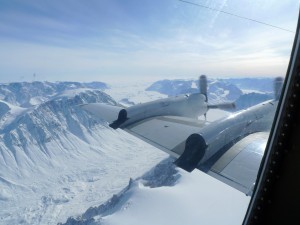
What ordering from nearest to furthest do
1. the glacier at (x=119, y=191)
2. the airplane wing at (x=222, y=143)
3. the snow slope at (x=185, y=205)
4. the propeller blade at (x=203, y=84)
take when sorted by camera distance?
the airplane wing at (x=222, y=143)
the propeller blade at (x=203, y=84)
the snow slope at (x=185, y=205)
the glacier at (x=119, y=191)

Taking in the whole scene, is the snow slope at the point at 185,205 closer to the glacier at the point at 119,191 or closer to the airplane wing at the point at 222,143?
the glacier at the point at 119,191

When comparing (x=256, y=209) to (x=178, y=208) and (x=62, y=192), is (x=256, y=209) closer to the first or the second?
(x=178, y=208)

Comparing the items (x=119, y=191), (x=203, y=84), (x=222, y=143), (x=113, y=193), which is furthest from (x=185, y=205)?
(x=113, y=193)

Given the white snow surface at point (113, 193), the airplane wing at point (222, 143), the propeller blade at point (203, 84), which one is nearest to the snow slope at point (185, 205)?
the white snow surface at point (113, 193)

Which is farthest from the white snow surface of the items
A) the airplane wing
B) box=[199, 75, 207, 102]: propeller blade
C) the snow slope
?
box=[199, 75, 207, 102]: propeller blade

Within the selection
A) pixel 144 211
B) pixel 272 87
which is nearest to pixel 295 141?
pixel 272 87

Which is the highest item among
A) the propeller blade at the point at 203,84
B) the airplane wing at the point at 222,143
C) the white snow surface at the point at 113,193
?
the propeller blade at the point at 203,84

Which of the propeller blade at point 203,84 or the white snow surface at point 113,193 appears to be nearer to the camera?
the propeller blade at point 203,84

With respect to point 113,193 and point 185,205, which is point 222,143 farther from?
point 113,193
